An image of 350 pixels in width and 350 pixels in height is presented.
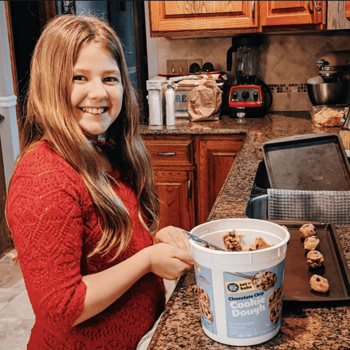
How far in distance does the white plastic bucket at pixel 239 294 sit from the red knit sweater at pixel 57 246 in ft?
0.79

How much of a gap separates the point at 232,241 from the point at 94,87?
16.9 inches

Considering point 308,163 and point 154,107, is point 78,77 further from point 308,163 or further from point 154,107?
point 154,107

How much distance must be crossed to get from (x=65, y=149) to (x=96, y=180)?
9cm

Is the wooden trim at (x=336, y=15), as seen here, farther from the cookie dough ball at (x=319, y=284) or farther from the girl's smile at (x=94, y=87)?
the cookie dough ball at (x=319, y=284)

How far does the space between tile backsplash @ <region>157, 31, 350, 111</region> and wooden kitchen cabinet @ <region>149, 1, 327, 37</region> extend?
0.31 m

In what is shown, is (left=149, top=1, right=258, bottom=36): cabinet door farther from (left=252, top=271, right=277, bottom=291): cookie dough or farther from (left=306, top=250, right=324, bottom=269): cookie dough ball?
(left=252, top=271, right=277, bottom=291): cookie dough

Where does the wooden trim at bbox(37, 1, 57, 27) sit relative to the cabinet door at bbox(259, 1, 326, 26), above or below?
above

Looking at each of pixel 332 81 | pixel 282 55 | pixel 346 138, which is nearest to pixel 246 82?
pixel 282 55

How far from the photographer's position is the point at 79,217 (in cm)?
88

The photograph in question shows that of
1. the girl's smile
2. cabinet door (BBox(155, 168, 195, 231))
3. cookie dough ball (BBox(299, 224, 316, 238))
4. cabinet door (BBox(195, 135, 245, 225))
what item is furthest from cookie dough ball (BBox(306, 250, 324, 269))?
cabinet door (BBox(155, 168, 195, 231))

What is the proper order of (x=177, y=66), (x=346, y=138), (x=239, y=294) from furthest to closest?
(x=177, y=66) < (x=346, y=138) < (x=239, y=294)

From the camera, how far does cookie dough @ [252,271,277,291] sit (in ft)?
2.27

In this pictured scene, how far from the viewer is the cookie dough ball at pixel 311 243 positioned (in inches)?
39.2

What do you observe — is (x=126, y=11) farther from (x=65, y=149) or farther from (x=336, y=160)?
(x=65, y=149)
